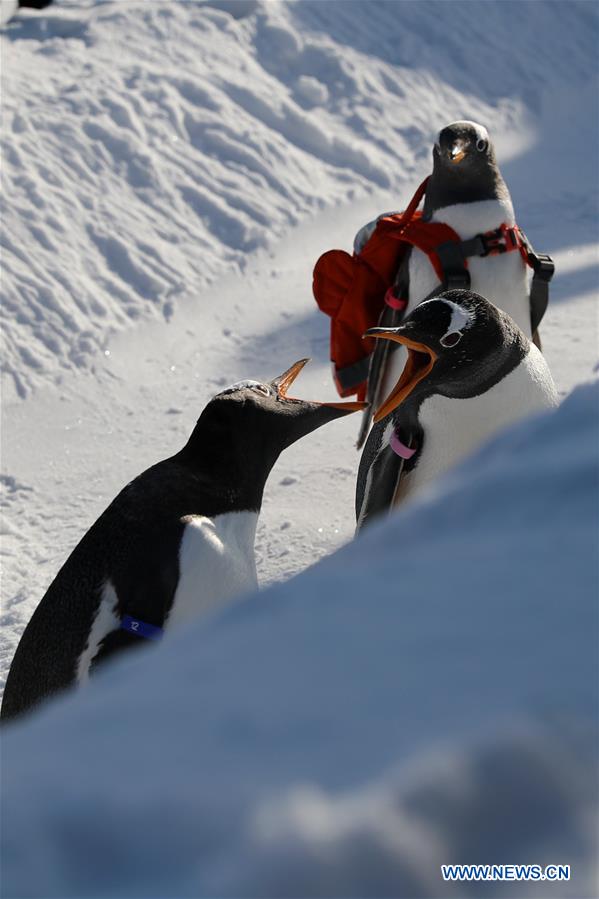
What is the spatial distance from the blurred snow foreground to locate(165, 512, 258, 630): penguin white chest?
1.23 m

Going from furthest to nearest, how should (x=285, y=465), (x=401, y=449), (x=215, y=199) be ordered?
(x=215, y=199) < (x=285, y=465) < (x=401, y=449)

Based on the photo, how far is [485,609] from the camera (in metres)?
0.79

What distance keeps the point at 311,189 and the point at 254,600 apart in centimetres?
512

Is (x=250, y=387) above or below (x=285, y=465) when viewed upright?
above

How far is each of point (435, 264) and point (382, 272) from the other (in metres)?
0.28

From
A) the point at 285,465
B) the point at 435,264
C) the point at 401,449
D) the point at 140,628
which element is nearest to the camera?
the point at 140,628

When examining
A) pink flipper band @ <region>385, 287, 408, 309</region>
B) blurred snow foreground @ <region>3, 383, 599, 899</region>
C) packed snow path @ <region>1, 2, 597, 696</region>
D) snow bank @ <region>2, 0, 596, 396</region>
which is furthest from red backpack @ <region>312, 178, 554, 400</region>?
blurred snow foreground @ <region>3, 383, 599, 899</region>

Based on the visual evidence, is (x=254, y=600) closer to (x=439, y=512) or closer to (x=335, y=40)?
(x=439, y=512)

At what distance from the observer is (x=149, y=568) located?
2.05 metres

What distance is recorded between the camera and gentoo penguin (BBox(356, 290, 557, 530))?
2273 millimetres

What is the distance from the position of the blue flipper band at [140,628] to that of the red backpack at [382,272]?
1.28m

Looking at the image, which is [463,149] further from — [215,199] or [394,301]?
[215,199]

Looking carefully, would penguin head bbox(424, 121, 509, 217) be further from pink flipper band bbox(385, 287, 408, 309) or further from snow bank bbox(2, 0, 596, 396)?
snow bank bbox(2, 0, 596, 396)

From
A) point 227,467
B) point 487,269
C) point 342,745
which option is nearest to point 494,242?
point 487,269
